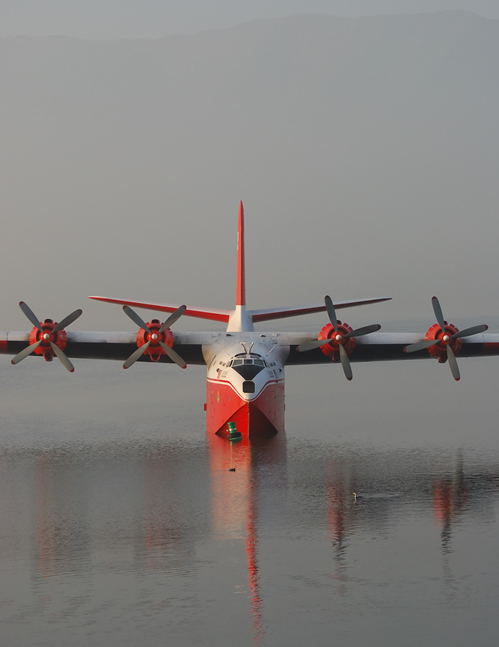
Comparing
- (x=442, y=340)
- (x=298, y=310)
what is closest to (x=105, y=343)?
(x=298, y=310)

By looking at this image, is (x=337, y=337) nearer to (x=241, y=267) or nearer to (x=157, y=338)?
(x=157, y=338)

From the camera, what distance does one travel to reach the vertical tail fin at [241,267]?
51.0m

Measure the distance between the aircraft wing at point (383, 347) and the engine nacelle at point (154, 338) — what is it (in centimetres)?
612

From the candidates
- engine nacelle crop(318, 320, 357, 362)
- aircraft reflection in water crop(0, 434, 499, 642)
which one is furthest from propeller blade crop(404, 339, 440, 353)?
aircraft reflection in water crop(0, 434, 499, 642)

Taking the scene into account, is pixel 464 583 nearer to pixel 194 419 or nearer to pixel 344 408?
pixel 194 419

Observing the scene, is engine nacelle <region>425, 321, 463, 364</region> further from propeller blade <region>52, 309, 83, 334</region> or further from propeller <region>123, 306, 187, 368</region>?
propeller blade <region>52, 309, 83, 334</region>

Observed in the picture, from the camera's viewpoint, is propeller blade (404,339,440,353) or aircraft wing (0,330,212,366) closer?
propeller blade (404,339,440,353)

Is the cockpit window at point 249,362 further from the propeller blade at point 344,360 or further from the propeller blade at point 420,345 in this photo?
the propeller blade at point 420,345

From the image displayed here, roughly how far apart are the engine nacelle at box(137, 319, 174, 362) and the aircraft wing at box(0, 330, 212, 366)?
73.8 inches

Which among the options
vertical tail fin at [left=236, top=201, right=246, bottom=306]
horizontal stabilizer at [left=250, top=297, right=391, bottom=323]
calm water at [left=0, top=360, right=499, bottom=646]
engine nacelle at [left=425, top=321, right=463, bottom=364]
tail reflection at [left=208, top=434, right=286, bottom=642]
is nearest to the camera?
Result: calm water at [left=0, top=360, right=499, bottom=646]

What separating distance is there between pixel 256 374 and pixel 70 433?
592 inches

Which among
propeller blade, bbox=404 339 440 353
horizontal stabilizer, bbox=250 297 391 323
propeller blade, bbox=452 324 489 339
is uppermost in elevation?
horizontal stabilizer, bbox=250 297 391 323

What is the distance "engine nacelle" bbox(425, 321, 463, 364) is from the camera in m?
40.3

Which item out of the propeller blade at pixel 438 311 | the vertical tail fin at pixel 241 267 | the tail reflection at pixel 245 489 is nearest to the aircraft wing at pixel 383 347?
the propeller blade at pixel 438 311
